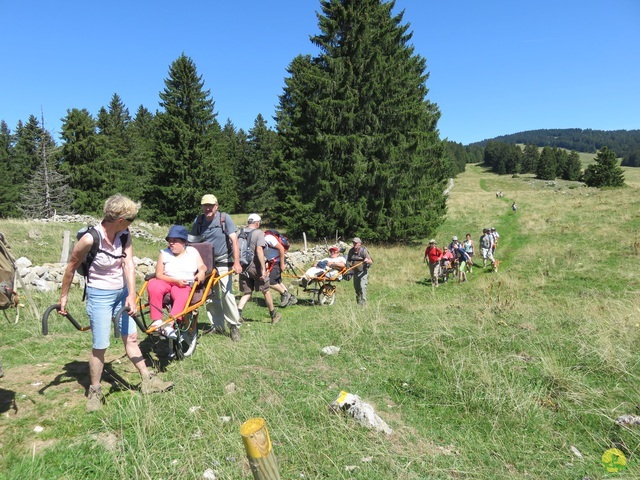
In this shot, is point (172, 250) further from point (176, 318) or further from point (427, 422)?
point (427, 422)

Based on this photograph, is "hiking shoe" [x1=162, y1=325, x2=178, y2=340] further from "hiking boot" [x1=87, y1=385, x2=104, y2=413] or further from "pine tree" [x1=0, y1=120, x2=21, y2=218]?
"pine tree" [x1=0, y1=120, x2=21, y2=218]

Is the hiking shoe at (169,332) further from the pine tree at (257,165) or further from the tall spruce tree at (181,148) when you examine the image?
the pine tree at (257,165)

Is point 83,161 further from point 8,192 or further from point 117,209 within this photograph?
point 117,209

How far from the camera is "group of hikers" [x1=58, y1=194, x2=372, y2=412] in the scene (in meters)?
3.76

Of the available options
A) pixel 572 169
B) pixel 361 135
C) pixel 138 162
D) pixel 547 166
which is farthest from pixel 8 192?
pixel 572 169

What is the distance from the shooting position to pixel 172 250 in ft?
16.9

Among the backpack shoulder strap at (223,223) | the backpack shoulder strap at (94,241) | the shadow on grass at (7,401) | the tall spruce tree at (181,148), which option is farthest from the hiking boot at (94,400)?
the tall spruce tree at (181,148)

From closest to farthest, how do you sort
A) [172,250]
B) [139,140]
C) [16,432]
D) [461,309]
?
[16,432]
[172,250]
[461,309]
[139,140]

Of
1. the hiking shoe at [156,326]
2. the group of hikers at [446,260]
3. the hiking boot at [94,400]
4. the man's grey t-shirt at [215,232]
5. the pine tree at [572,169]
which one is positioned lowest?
the group of hikers at [446,260]

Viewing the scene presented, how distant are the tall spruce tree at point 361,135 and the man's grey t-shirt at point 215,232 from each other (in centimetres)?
1623

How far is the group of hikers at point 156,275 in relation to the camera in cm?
376

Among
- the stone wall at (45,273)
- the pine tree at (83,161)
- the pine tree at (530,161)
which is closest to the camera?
the stone wall at (45,273)

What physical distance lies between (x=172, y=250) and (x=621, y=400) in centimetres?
549

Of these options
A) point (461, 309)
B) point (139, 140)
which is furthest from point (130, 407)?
point (139, 140)
